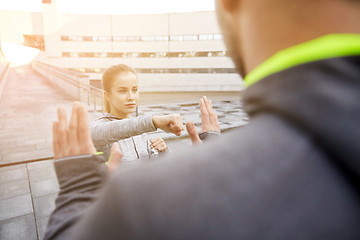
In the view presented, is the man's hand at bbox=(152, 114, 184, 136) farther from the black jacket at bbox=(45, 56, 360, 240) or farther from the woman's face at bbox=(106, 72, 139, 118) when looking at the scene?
the black jacket at bbox=(45, 56, 360, 240)

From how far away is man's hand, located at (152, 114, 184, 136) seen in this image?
138cm

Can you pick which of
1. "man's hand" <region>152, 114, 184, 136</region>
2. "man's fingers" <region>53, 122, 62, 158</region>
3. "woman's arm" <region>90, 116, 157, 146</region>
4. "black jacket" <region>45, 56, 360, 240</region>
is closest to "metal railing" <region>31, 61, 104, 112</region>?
"woman's arm" <region>90, 116, 157, 146</region>

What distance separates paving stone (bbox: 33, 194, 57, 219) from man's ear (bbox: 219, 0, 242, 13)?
3.41 metres

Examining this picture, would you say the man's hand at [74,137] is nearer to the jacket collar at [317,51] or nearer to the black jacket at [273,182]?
the black jacket at [273,182]

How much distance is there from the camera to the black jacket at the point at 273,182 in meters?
0.41

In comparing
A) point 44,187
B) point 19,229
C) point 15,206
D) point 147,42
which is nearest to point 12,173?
point 44,187

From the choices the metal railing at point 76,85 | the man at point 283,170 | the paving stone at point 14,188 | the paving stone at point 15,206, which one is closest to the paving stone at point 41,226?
the paving stone at point 15,206

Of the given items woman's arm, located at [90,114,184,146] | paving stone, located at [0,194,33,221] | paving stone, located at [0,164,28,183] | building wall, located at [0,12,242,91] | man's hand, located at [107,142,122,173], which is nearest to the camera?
man's hand, located at [107,142,122,173]

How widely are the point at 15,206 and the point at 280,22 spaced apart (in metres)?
3.90

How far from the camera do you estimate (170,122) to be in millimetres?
1402

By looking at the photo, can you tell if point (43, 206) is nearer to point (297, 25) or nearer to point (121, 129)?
point (121, 129)

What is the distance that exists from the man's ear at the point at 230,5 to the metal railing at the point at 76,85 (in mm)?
9614

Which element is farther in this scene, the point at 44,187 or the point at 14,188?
the point at 44,187

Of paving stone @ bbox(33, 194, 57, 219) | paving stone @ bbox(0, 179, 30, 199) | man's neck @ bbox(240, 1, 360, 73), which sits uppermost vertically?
man's neck @ bbox(240, 1, 360, 73)
